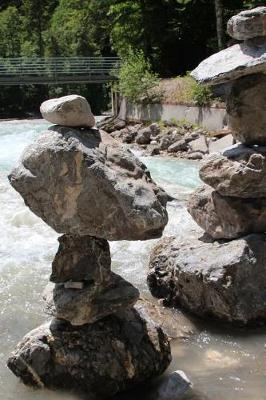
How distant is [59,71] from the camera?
44.6m

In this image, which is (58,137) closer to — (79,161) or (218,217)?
(79,161)

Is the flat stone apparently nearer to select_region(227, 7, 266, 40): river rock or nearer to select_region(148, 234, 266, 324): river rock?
select_region(227, 7, 266, 40): river rock

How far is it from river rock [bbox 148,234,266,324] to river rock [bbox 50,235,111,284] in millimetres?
2047

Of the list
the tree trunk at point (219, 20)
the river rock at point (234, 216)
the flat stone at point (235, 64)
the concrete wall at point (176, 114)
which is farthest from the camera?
the tree trunk at point (219, 20)

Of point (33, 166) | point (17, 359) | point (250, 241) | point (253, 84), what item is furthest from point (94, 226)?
point (253, 84)

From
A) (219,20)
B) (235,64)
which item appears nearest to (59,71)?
(219,20)

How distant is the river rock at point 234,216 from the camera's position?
875cm

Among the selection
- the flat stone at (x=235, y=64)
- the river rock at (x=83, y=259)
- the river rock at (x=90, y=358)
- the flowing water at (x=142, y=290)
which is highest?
the flat stone at (x=235, y=64)

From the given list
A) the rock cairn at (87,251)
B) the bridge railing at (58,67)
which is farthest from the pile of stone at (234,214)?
the bridge railing at (58,67)

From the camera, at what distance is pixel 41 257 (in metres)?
11.1

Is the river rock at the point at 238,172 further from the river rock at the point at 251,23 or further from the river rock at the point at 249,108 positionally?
the river rock at the point at 251,23

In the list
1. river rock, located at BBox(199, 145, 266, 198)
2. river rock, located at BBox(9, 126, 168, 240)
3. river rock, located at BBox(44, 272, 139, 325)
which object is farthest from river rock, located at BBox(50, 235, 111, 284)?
river rock, located at BBox(199, 145, 266, 198)

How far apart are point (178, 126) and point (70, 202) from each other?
69.6 feet

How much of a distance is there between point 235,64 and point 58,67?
40112 millimetres
